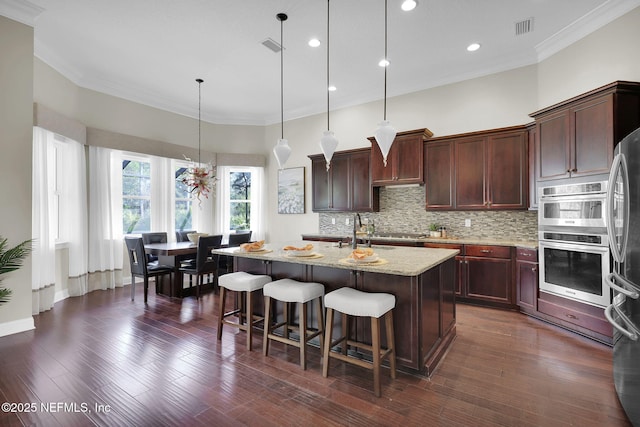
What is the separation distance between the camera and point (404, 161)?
15.8 ft

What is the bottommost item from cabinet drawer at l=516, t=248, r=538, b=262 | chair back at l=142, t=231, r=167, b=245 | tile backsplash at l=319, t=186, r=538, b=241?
cabinet drawer at l=516, t=248, r=538, b=262

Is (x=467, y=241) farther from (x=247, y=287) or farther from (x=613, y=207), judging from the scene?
(x=247, y=287)

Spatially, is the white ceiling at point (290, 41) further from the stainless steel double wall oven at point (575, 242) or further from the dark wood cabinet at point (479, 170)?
the stainless steel double wall oven at point (575, 242)

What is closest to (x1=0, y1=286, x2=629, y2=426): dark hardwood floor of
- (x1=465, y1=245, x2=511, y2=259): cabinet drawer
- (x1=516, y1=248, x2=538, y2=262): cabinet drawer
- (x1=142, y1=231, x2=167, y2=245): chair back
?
(x1=516, y1=248, x2=538, y2=262): cabinet drawer

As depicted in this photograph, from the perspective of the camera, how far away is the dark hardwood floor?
191cm

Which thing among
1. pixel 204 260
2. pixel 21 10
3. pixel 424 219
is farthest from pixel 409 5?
pixel 204 260

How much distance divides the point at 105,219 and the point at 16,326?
2.15 meters

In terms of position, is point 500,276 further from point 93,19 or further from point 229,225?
point 93,19

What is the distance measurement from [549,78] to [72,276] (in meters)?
7.18

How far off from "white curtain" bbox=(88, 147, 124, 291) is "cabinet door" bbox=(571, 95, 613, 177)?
20.9 feet

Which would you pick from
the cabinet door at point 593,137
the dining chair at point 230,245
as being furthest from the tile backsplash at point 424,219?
the dining chair at point 230,245

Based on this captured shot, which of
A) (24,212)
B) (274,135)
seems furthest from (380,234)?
(24,212)

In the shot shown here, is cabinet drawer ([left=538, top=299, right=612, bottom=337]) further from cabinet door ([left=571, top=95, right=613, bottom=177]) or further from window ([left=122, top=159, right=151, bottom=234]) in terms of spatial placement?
window ([left=122, top=159, right=151, bottom=234])

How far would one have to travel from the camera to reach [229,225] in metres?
6.80
